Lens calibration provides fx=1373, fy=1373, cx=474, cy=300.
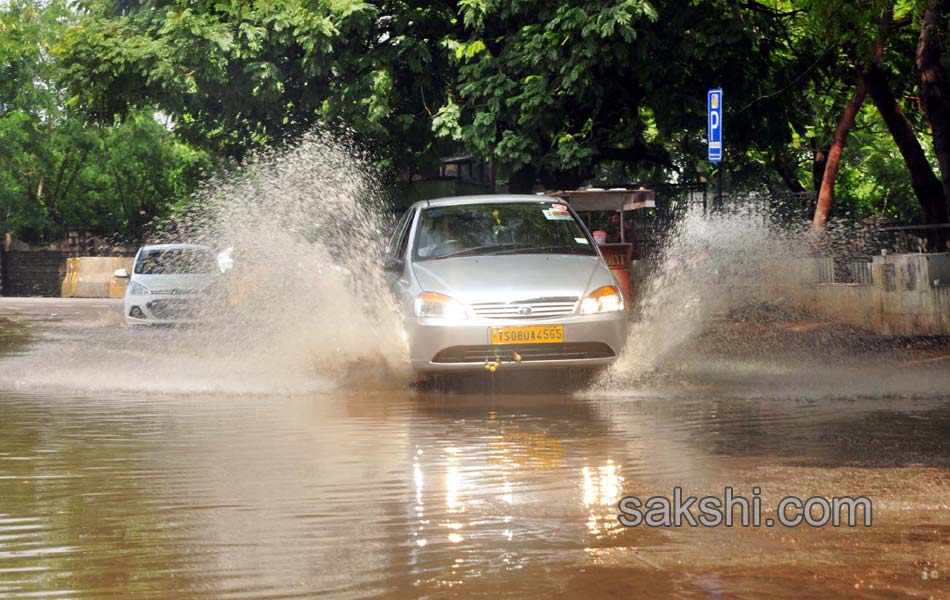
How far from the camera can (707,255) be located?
24.0 m

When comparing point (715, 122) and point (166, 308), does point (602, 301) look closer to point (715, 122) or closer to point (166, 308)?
point (166, 308)

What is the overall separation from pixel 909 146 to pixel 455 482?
21.5m

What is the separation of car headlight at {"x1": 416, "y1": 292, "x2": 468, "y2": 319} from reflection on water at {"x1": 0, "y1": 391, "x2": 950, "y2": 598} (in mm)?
744

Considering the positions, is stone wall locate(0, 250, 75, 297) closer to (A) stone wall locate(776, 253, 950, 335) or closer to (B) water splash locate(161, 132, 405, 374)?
(B) water splash locate(161, 132, 405, 374)

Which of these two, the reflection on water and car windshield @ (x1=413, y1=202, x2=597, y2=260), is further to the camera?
car windshield @ (x1=413, y1=202, x2=597, y2=260)

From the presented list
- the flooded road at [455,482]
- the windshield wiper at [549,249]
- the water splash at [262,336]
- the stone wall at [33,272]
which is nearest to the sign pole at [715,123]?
the water splash at [262,336]

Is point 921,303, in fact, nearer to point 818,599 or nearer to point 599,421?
point 599,421

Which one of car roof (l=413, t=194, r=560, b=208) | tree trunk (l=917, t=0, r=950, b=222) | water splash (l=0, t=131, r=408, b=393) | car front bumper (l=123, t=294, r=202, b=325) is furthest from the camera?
car front bumper (l=123, t=294, r=202, b=325)

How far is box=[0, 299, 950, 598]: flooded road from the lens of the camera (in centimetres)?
473

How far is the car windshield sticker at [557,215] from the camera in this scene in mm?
12086

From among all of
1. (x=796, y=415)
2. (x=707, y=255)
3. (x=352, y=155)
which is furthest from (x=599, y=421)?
(x=352, y=155)

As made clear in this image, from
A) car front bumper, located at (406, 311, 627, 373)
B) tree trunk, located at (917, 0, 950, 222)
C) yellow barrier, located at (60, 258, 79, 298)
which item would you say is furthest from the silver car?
yellow barrier, located at (60, 258, 79, 298)

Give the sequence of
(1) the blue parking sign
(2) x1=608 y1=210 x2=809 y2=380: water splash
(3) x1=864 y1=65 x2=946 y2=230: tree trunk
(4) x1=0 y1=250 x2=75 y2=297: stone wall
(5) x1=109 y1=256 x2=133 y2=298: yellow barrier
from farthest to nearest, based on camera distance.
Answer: (4) x1=0 y1=250 x2=75 y2=297: stone wall → (5) x1=109 y1=256 x2=133 y2=298: yellow barrier → (3) x1=864 y1=65 x2=946 y2=230: tree trunk → (1) the blue parking sign → (2) x1=608 y1=210 x2=809 y2=380: water splash

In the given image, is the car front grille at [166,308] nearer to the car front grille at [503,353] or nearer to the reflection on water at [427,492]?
the reflection on water at [427,492]
